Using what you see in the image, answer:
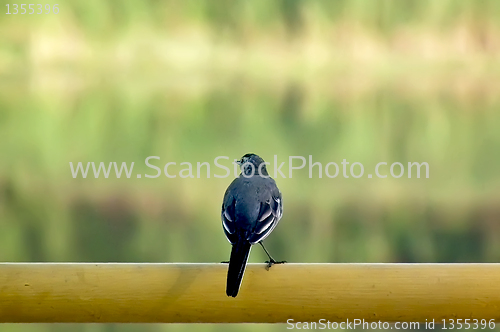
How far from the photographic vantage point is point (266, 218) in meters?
1.61

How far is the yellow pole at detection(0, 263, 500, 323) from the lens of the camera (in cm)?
130

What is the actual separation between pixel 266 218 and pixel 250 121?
3.74m

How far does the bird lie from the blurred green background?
2.00 metres

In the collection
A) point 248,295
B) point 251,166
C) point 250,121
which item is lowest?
point 250,121

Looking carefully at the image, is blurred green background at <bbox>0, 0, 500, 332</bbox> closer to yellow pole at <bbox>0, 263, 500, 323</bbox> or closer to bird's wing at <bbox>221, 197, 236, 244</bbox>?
→ bird's wing at <bbox>221, 197, 236, 244</bbox>

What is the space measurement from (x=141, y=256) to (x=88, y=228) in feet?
1.84

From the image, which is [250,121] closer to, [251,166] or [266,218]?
[251,166]

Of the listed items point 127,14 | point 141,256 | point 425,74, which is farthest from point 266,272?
point 425,74

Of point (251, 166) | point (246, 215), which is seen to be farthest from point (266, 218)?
point (251, 166)

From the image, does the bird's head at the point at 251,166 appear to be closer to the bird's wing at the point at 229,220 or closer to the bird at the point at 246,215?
the bird at the point at 246,215

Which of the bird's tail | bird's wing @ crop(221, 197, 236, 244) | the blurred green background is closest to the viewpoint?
the bird's tail

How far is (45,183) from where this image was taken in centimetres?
454

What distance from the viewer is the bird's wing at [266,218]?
1499 millimetres

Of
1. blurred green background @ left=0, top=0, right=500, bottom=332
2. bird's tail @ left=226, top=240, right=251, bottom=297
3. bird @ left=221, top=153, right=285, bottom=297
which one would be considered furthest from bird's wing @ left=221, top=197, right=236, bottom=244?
blurred green background @ left=0, top=0, right=500, bottom=332
